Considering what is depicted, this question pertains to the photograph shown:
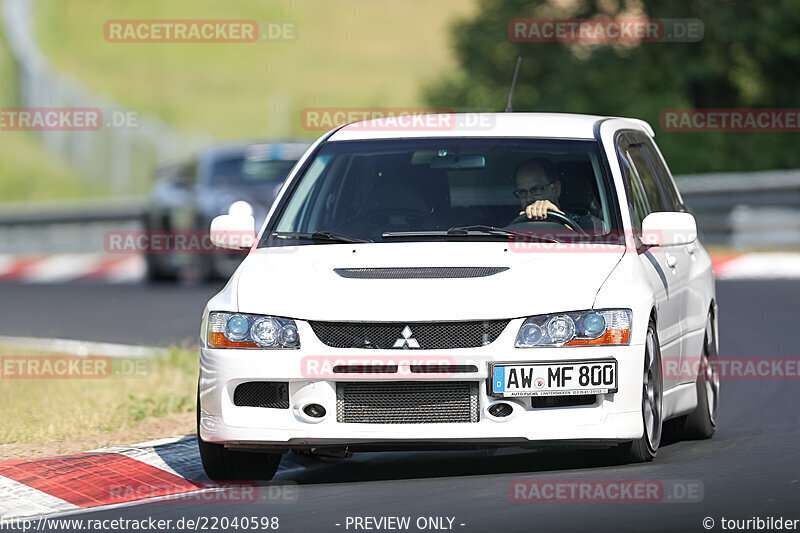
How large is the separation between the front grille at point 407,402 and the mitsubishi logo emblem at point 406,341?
6.4 inches

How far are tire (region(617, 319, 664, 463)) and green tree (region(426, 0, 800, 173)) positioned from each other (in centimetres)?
2991

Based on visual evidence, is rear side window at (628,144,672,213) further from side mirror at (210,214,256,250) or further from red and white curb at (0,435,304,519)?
red and white curb at (0,435,304,519)

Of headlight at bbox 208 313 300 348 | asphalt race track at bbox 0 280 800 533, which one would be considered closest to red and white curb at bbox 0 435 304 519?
asphalt race track at bbox 0 280 800 533

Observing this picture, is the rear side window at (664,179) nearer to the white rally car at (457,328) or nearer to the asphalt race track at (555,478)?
the white rally car at (457,328)

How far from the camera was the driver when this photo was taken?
8.62 m

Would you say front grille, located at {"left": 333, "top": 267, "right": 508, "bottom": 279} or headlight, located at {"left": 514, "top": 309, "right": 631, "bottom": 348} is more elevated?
front grille, located at {"left": 333, "top": 267, "right": 508, "bottom": 279}

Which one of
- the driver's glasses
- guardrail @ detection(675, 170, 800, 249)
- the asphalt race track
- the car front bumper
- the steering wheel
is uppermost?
guardrail @ detection(675, 170, 800, 249)

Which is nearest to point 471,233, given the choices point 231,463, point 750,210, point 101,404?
point 231,463

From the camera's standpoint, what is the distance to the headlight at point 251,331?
7621 millimetres

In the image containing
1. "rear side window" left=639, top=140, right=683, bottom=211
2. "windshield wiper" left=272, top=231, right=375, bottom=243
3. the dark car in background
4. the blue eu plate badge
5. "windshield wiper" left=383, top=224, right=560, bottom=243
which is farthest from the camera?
the dark car in background

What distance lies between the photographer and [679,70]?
39344 millimetres

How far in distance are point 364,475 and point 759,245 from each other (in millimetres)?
14369

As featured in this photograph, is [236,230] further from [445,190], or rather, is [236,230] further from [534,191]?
[534,191]

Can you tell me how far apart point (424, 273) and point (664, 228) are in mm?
1268
